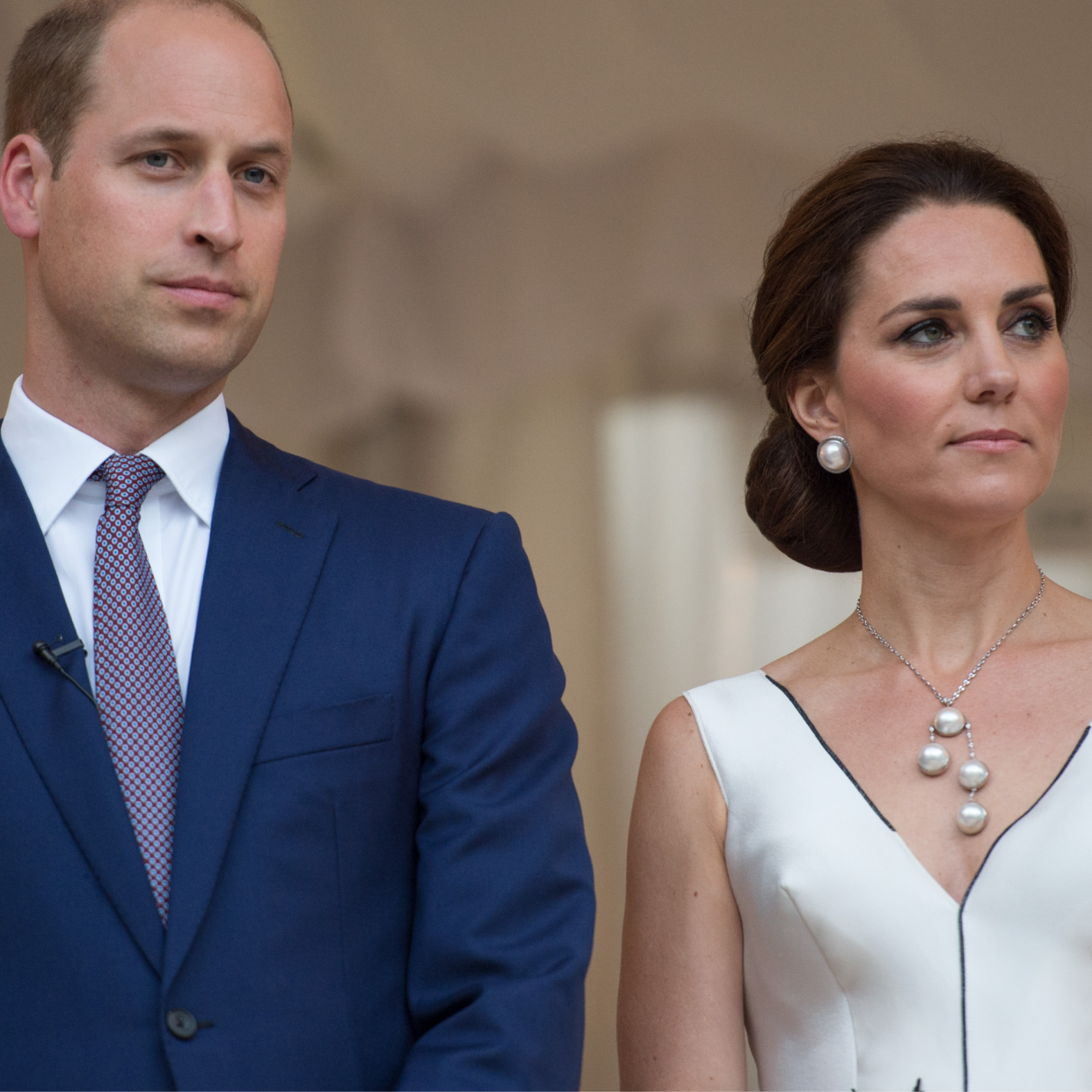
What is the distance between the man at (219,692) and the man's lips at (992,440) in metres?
0.63

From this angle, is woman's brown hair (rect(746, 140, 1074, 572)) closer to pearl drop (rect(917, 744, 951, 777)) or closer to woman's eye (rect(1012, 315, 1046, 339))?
woman's eye (rect(1012, 315, 1046, 339))

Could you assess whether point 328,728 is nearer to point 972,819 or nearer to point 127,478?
point 127,478

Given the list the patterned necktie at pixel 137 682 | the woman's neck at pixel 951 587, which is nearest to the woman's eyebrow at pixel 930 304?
the woman's neck at pixel 951 587

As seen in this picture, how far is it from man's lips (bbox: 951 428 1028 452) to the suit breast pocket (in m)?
0.86

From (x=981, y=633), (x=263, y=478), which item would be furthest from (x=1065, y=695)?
(x=263, y=478)

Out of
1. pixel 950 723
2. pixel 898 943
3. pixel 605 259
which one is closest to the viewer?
pixel 898 943

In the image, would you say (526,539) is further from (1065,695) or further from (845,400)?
(1065,695)

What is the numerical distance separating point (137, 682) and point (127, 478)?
246 millimetres

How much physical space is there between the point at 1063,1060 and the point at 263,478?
1.22 metres

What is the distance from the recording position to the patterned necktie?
1.71 meters

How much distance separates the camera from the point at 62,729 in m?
1.70

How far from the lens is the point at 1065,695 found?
2207 mm

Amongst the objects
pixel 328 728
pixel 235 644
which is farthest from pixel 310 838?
pixel 235 644

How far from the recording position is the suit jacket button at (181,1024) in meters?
1.64
